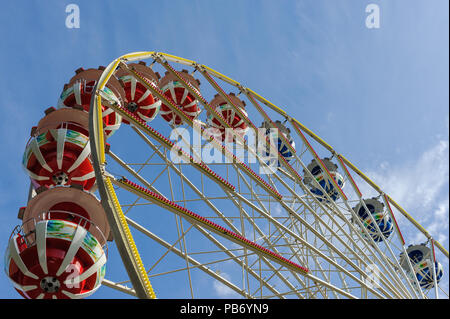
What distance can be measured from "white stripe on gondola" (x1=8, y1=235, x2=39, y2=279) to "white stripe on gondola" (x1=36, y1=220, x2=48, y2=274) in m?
0.25

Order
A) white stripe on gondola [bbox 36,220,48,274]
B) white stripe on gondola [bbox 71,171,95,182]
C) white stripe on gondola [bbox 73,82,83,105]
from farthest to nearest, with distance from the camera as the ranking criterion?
white stripe on gondola [bbox 73,82,83,105] → white stripe on gondola [bbox 71,171,95,182] → white stripe on gondola [bbox 36,220,48,274]

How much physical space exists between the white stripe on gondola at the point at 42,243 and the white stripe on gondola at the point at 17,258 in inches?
9.7

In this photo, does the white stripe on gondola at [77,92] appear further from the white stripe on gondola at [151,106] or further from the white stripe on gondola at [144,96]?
the white stripe on gondola at [151,106]

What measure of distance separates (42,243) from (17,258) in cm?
48

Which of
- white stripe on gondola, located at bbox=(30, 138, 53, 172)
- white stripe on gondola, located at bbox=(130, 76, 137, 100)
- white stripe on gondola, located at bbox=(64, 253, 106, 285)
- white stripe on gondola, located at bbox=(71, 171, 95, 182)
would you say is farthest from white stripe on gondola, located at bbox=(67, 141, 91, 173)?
white stripe on gondola, located at bbox=(130, 76, 137, 100)

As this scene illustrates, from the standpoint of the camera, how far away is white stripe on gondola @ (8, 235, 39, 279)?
21.0 ft

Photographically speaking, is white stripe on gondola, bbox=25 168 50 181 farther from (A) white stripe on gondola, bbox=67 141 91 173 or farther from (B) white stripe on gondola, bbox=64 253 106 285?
(B) white stripe on gondola, bbox=64 253 106 285

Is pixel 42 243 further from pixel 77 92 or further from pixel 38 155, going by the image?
pixel 77 92

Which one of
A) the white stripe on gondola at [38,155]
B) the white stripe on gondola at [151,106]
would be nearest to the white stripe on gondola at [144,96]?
the white stripe on gondola at [151,106]

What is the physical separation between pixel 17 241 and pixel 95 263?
1.35 m

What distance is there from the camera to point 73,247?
6586 mm

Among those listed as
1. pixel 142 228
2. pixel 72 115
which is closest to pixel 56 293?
pixel 142 228

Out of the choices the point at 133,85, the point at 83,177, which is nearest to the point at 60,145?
the point at 83,177
